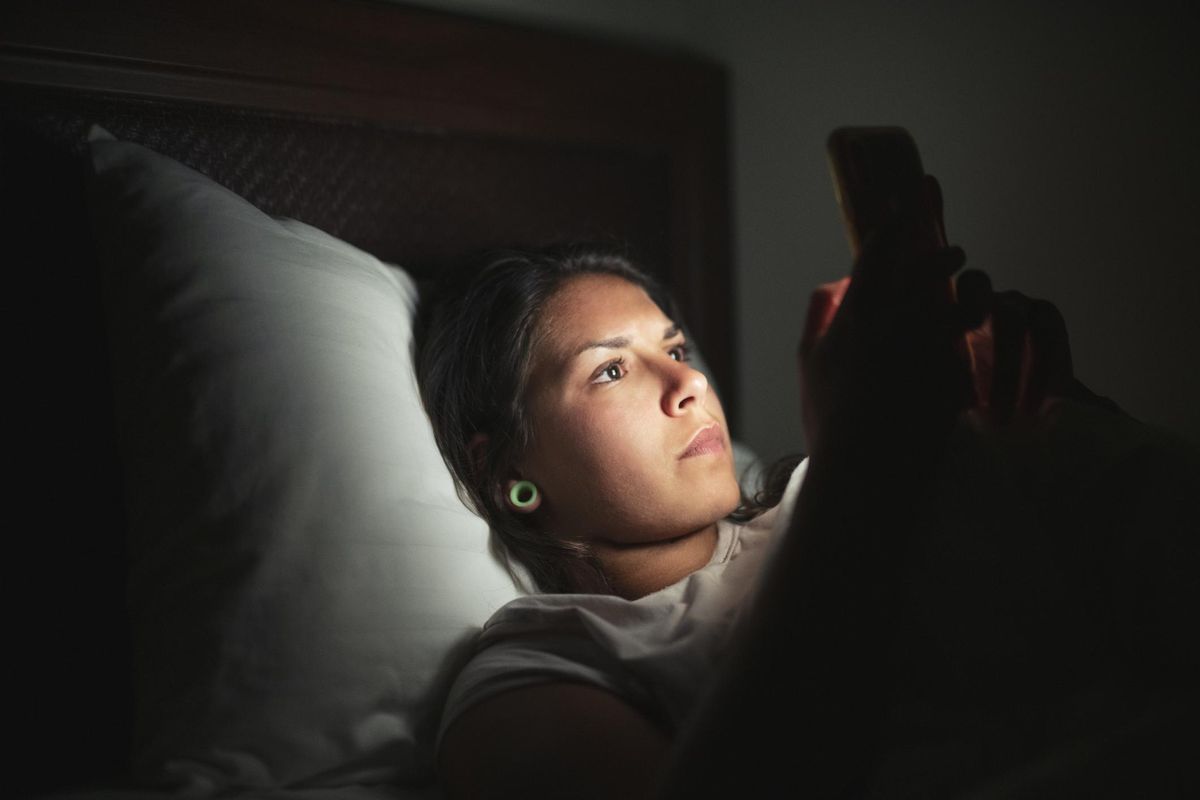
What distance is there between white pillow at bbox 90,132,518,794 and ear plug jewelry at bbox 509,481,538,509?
82 mm

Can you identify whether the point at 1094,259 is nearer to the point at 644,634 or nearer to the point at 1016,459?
the point at 1016,459

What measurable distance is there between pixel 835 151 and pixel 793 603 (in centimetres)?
34

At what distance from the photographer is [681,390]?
3.09ft

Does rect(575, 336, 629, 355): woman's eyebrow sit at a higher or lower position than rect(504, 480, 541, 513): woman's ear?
higher

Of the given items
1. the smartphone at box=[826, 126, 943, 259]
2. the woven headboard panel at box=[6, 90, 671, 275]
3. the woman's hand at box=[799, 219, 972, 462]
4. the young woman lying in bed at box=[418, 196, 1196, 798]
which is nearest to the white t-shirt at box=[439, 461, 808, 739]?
the young woman lying in bed at box=[418, 196, 1196, 798]

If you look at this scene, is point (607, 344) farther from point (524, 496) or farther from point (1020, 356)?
point (1020, 356)

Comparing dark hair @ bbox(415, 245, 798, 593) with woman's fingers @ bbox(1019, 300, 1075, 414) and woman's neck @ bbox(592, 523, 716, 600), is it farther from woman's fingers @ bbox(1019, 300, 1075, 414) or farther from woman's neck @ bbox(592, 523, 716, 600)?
woman's fingers @ bbox(1019, 300, 1075, 414)

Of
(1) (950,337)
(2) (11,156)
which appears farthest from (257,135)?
(1) (950,337)

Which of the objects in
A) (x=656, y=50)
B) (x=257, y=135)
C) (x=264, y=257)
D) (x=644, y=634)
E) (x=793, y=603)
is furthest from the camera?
(x=656, y=50)

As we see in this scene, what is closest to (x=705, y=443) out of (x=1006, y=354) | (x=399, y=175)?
(x=1006, y=354)

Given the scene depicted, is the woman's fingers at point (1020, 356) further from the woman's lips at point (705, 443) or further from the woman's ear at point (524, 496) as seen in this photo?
the woman's ear at point (524, 496)

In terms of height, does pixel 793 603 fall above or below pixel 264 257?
below

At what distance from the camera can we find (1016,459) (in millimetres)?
675

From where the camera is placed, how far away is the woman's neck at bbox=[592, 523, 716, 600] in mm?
955
